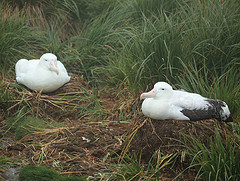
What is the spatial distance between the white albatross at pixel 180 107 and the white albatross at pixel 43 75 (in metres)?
1.75

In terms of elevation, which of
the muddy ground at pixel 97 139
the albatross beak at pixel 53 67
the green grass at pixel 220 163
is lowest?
the muddy ground at pixel 97 139

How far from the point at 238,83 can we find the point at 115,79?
1.84 m

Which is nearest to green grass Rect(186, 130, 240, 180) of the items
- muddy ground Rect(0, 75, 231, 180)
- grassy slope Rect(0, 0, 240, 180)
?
muddy ground Rect(0, 75, 231, 180)

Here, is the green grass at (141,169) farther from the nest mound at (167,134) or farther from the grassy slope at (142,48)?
the grassy slope at (142,48)

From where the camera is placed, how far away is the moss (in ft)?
12.1

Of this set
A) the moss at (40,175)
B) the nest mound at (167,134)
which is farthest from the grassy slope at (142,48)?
the moss at (40,175)

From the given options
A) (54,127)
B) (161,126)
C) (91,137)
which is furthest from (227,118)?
(54,127)

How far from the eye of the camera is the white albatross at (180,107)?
410cm

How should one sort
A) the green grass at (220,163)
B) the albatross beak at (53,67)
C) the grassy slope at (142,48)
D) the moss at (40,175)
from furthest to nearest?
the albatross beak at (53,67), the grassy slope at (142,48), the moss at (40,175), the green grass at (220,163)

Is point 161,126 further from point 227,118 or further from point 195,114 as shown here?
point 227,118

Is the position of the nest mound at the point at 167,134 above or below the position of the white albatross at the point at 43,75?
below

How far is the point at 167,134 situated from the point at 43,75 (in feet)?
7.29

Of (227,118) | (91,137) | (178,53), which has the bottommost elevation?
(91,137)

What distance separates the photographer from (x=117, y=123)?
16.2 feet
